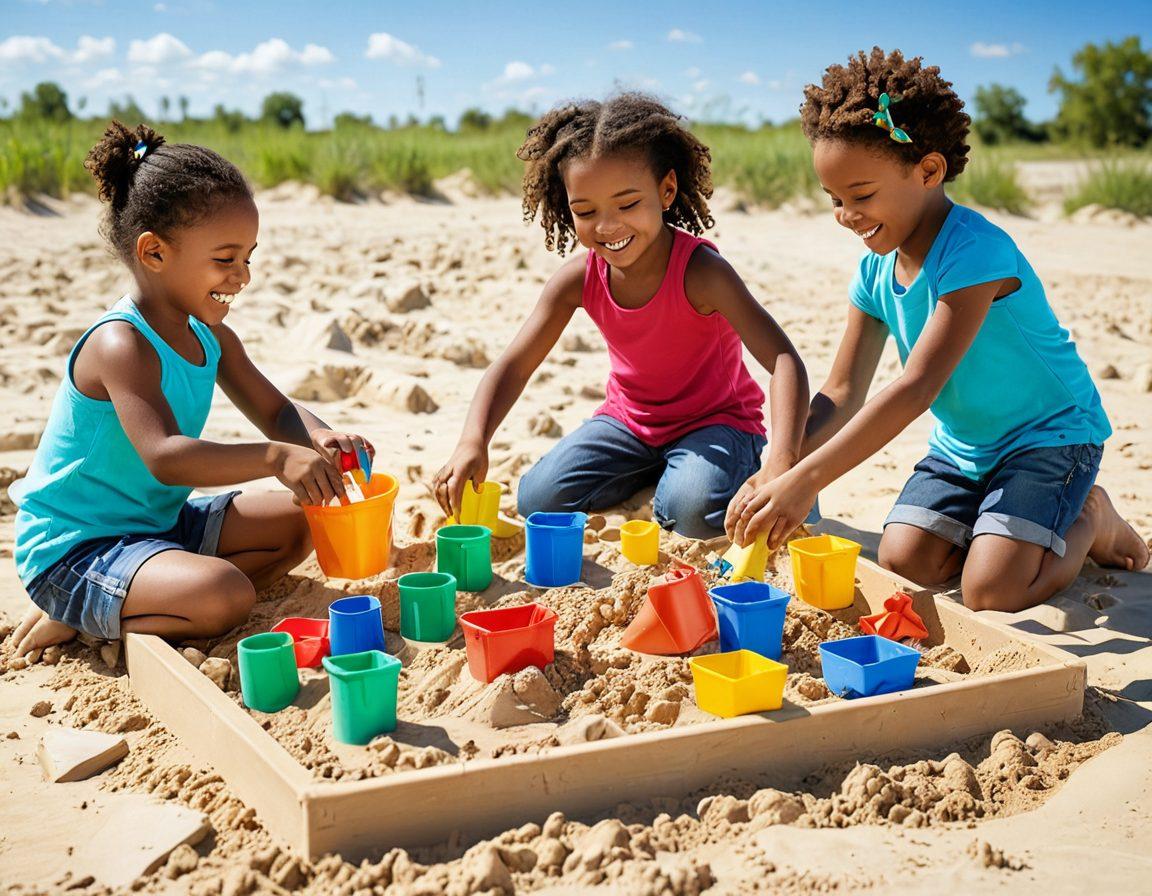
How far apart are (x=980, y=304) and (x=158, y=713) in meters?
2.14

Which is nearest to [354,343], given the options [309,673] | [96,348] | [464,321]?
[464,321]

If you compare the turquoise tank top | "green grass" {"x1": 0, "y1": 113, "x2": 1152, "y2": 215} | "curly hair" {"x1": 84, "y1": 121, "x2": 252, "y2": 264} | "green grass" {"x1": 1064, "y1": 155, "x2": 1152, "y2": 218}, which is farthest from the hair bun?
"green grass" {"x1": 1064, "y1": 155, "x2": 1152, "y2": 218}

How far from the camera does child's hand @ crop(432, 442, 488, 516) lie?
300 centimetres

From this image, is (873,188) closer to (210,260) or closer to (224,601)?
A: (210,260)

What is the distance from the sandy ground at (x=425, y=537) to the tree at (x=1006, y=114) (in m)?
33.5

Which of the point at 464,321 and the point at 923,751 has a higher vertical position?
the point at 464,321

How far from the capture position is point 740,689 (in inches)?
81.7

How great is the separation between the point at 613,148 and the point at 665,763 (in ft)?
5.93

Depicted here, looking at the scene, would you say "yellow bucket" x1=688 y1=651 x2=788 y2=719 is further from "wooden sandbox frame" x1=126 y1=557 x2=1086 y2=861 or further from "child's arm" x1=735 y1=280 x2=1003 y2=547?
"child's arm" x1=735 y1=280 x2=1003 y2=547

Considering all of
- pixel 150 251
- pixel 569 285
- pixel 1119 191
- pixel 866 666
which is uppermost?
pixel 1119 191

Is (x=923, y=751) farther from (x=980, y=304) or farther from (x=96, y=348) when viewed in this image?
(x=96, y=348)

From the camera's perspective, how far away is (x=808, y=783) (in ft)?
6.72

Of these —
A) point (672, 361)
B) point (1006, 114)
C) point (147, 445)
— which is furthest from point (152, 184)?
point (1006, 114)

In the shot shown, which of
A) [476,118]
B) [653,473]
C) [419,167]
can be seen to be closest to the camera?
[653,473]
